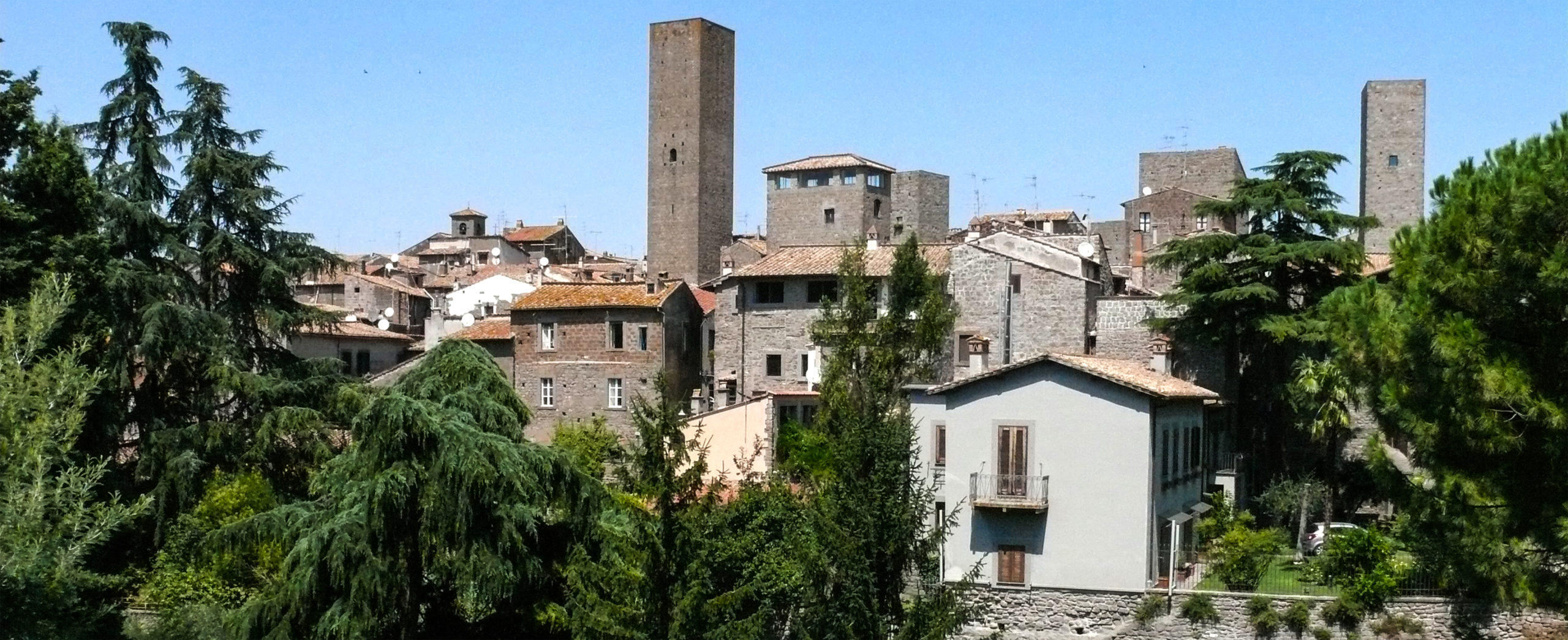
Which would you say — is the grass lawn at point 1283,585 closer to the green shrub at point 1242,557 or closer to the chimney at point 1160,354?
the green shrub at point 1242,557

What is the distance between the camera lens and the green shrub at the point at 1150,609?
89.7 ft

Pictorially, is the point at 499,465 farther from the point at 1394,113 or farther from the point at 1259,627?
the point at 1394,113

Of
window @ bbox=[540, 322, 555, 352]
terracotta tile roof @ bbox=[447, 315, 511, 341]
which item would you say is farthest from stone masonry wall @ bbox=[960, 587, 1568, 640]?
terracotta tile roof @ bbox=[447, 315, 511, 341]

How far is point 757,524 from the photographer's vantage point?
28203 millimetres

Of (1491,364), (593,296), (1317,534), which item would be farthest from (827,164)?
(1491,364)

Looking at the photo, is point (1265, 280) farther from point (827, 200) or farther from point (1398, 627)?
point (827, 200)

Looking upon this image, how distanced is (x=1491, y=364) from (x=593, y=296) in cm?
3263

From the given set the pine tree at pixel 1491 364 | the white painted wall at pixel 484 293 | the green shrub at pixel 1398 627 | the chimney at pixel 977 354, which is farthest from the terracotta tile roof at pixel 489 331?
the pine tree at pixel 1491 364

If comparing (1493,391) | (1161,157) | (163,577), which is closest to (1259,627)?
(1493,391)

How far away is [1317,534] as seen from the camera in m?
32.7

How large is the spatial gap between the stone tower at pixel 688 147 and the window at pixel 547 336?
10907 mm

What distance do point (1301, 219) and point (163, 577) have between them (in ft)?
90.5

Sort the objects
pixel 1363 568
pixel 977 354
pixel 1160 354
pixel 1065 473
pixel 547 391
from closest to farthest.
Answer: pixel 1363 568, pixel 1065 473, pixel 977 354, pixel 1160 354, pixel 547 391

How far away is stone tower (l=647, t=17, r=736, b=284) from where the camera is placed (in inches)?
2243
